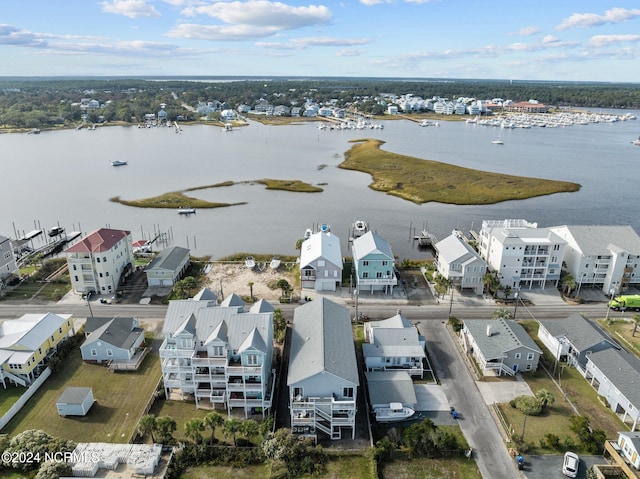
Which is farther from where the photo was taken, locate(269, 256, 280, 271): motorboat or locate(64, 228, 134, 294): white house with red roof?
locate(269, 256, 280, 271): motorboat

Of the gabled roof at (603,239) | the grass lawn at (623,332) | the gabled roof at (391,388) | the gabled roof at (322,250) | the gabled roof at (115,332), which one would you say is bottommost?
the grass lawn at (623,332)

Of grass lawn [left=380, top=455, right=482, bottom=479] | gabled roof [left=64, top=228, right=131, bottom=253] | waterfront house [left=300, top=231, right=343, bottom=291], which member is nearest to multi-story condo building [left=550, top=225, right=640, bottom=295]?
waterfront house [left=300, top=231, right=343, bottom=291]

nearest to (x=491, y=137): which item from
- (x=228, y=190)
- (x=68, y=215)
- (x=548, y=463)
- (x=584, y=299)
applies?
(x=228, y=190)

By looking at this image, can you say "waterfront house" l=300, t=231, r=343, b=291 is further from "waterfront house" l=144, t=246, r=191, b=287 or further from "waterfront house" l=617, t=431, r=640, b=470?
"waterfront house" l=617, t=431, r=640, b=470

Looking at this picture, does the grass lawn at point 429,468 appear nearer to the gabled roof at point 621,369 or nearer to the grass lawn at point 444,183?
the gabled roof at point 621,369

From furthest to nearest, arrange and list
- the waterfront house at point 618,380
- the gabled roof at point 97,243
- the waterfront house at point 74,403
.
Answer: the gabled roof at point 97,243
the waterfront house at point 74,403
the waterfront house at point 618,380

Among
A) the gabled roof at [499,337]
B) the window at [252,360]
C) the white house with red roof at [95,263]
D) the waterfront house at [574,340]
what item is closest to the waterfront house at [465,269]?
the gabled roof at [499,337]
